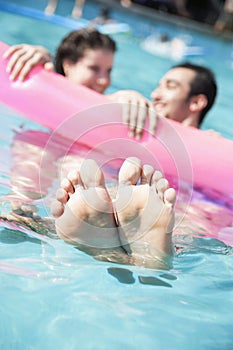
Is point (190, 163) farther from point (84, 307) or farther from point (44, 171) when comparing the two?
point (84, 307)

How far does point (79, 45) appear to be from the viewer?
350cm

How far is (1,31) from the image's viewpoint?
6156 millimetres

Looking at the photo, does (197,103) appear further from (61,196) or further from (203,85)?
(61,196)

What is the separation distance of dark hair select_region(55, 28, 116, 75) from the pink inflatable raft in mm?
562

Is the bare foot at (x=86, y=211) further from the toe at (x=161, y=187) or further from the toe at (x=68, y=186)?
the toe at (x=161, y=187)

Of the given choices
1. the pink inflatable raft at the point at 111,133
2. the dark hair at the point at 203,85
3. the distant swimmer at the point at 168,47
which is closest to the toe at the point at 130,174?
the pink inflatable raft at the point at 111,133

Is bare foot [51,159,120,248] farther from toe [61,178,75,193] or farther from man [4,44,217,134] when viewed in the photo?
man [4,44,217,134]

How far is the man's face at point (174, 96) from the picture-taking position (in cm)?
337

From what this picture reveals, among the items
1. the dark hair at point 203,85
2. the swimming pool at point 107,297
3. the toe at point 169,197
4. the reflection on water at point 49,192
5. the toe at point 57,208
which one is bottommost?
the reflection on water at point 49,192

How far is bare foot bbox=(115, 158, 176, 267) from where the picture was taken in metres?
1.70

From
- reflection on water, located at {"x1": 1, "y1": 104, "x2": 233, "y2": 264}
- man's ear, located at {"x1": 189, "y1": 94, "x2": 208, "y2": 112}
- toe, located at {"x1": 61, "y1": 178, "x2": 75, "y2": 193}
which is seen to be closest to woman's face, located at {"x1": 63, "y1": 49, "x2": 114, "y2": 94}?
reflection on water, located at {"x1": 1, "y1": 104, "x2": 233, "y2": 264}

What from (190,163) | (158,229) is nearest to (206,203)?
(190,163)

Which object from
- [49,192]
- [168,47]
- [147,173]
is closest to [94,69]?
[49,192]

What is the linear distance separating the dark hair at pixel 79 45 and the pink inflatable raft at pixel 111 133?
562mm
